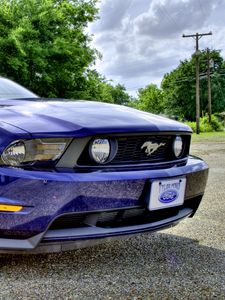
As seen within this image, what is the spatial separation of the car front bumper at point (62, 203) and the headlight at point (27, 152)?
0.07m

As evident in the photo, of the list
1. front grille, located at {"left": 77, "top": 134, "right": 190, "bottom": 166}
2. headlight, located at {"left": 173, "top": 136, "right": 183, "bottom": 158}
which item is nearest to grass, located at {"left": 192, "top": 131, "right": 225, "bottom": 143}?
headlight, located at {"left": 173, "top": 136, "right": 183, "bottom": 158}

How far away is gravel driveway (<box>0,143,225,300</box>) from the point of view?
2.28m

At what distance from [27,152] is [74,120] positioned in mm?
346

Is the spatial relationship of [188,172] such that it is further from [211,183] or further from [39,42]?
[39,42]

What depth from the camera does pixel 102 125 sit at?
242 cm

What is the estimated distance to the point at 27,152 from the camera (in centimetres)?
225

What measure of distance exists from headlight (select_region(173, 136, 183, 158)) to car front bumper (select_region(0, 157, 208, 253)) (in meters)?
0.44

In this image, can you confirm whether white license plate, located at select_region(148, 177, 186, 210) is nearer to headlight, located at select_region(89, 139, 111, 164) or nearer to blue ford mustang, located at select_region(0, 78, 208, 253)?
blue ford mustang, located at select_region(0, 78, 208, 253)

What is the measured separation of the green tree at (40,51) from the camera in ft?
66.7

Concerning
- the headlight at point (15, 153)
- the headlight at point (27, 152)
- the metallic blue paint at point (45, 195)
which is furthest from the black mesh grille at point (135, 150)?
the headlight at point (15, 153)

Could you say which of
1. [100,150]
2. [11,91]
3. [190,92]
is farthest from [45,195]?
[190,92]

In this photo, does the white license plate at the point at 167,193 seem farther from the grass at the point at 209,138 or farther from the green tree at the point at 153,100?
the green tree at the point at 153,100

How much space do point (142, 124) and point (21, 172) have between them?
81 centimetres

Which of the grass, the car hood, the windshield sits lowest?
the grass
